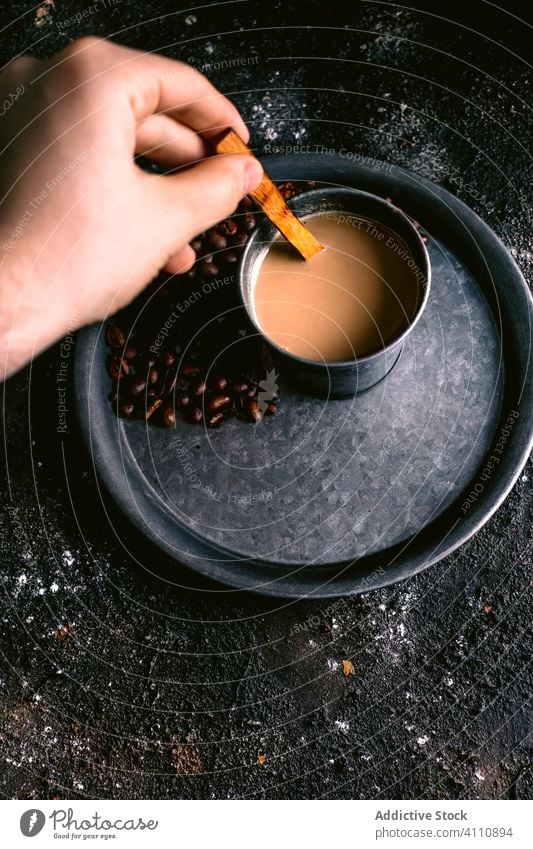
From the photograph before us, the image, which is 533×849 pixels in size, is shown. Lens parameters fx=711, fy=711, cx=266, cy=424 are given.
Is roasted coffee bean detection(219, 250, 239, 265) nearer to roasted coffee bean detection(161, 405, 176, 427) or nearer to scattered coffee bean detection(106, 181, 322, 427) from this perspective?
scattered coffee bean detection(106, 181, 322, 427)

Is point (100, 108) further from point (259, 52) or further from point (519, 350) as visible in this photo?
point (519, 350)

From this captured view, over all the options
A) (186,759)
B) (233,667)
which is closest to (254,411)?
(233,667)

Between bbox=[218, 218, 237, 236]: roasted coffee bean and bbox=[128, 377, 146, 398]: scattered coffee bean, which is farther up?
bbox=[218, 218, 237, 236]: roasted coffee bean

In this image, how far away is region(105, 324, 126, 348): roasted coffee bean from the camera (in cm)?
102

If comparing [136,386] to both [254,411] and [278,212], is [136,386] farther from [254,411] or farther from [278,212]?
[278,212]

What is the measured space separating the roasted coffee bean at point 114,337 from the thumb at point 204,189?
183mm

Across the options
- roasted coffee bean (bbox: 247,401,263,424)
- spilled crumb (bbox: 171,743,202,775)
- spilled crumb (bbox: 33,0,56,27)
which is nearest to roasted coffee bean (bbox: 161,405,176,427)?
roasted coffee bean (bbox: 247,401,263,424)

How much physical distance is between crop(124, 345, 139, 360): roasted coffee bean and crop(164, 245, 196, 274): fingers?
0.12 m

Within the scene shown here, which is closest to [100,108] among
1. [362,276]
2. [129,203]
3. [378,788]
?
[129,203]

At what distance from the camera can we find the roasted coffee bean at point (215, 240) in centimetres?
102

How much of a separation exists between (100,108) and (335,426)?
0.50 metres

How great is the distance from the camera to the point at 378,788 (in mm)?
992

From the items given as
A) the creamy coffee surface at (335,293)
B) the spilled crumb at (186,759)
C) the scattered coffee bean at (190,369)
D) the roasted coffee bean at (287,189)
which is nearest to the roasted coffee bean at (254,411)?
the scattered coffee bean at (190,369)

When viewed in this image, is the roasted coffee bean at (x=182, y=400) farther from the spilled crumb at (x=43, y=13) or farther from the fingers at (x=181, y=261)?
the spilled crumb at (x=43, y=13)
